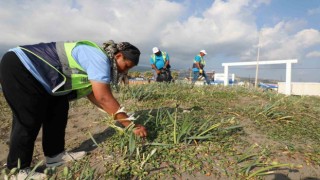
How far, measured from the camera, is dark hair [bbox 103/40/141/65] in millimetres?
2281

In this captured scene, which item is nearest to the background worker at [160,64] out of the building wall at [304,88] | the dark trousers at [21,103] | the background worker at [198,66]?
the background worker at [198,66]

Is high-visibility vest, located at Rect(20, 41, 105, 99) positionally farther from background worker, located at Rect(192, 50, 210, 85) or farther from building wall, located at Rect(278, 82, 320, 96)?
building wall, located at Rect(278, 82, 320, 96)

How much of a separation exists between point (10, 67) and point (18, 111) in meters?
0.34

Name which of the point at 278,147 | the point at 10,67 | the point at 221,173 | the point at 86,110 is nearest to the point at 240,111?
the point at 278,147

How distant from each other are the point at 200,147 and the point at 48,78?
1.37m

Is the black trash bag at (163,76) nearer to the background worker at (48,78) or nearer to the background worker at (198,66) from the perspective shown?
the background worker at (198,66)

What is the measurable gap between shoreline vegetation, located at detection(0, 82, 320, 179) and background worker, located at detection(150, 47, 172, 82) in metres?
5.05

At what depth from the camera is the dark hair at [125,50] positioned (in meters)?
2.28

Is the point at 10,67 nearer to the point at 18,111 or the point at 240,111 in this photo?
the point at 18,111

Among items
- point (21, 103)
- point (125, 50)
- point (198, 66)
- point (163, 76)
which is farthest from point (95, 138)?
point (198, 66)

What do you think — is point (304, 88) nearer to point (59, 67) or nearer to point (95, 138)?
point (95, 138)

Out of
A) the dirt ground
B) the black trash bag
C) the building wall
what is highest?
the black trash bag

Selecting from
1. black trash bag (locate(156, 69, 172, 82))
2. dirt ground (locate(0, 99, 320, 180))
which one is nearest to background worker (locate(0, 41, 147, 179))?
dirt ground (locate(0, 99, 320, 180))

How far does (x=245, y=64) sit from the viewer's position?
50.0ft
